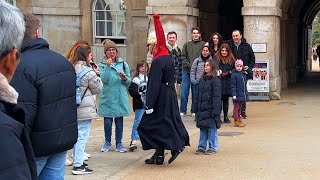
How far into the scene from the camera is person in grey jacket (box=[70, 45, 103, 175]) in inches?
279

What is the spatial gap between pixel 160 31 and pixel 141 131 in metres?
1.24

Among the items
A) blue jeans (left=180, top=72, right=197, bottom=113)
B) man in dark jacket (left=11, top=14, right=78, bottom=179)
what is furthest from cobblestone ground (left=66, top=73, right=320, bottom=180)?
man in dark jacket (left=11, top=14, right=78, bottom=179)

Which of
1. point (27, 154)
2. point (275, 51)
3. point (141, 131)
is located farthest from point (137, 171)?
point (275, 51)

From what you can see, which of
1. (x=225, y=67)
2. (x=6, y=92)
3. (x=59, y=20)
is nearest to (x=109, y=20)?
(x=59, y=20)

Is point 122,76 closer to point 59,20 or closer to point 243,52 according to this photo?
point 243,52

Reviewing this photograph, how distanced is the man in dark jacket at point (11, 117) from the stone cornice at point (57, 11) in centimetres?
1633

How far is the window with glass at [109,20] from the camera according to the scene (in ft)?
61.6

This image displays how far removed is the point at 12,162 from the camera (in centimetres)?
210

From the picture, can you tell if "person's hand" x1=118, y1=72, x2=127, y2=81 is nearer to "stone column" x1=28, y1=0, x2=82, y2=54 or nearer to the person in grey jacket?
the person in grey jacket

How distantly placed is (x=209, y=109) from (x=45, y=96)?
14.2 ft

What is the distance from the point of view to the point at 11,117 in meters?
2.27

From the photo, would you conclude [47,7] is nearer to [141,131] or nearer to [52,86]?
[141,131]

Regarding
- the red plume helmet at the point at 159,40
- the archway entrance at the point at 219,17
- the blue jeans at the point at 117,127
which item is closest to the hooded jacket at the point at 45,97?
the red plume helmet at the point at 159,40

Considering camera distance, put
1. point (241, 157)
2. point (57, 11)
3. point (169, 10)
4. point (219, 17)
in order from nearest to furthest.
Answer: point (241, 157)
point (169, 10)
point (57, 11)
point (219, 17)
